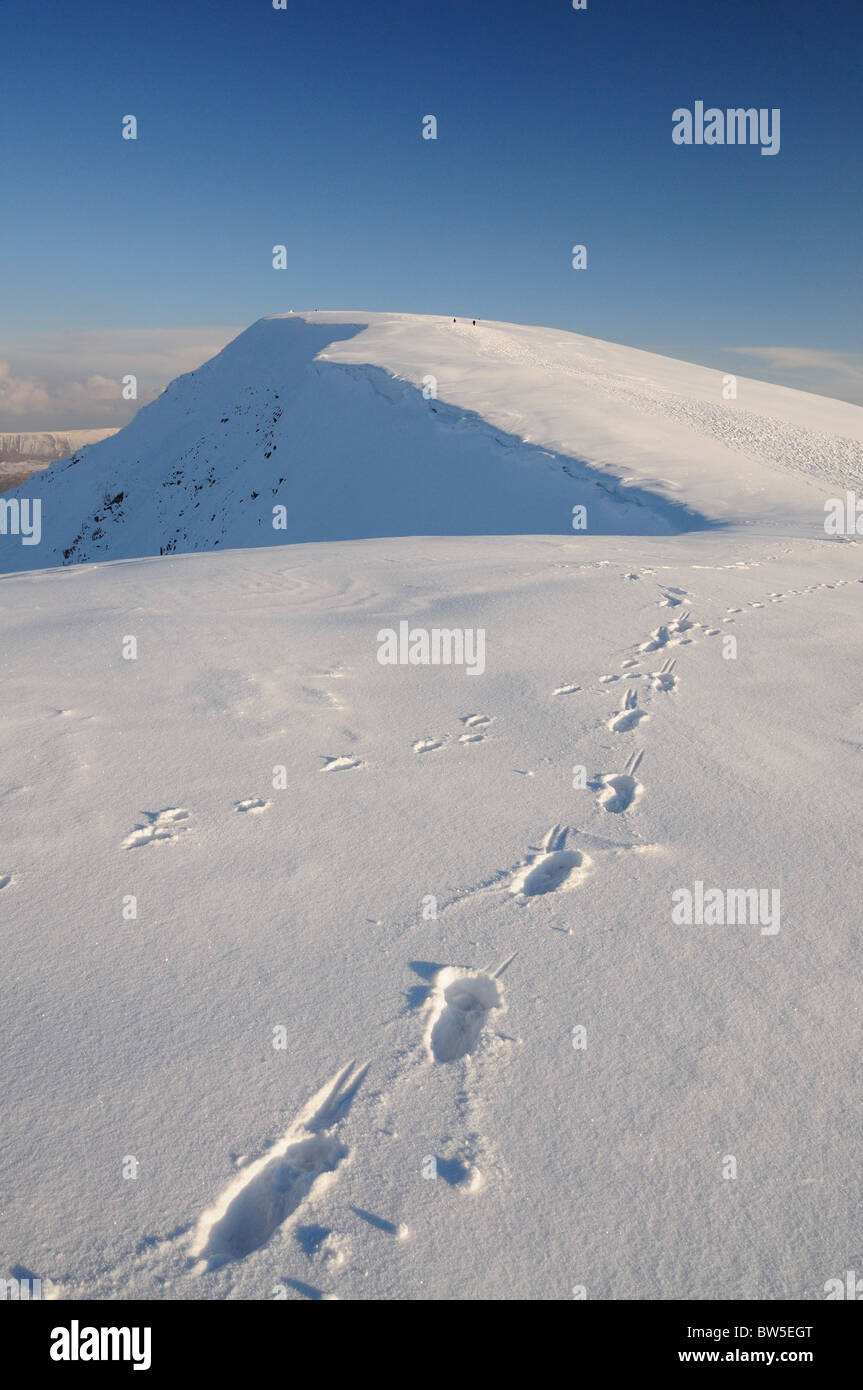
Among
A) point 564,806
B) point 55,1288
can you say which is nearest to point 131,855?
point 55,1288

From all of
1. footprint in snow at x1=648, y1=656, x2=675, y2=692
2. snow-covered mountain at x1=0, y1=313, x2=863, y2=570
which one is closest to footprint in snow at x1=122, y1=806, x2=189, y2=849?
footprint in snow at x1=648, y1=656, x2=675, y2=692

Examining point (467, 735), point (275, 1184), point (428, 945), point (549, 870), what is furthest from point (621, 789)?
point (275, 1184)

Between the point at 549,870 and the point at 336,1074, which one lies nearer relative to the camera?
the point at 336,1074

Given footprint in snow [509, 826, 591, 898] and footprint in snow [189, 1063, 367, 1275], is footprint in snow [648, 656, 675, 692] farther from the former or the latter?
footprint in snow [189, 1063, 367, 1275]

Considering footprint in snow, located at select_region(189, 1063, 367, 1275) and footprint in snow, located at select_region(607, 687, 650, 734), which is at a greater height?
footprint in snow, located at select_region(607, 687, 650, 734)

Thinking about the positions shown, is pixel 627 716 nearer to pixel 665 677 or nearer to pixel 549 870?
pixel 665 677

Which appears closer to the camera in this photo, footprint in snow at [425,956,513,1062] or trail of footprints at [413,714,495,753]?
footprint in snow at [425,956,513,1062]
